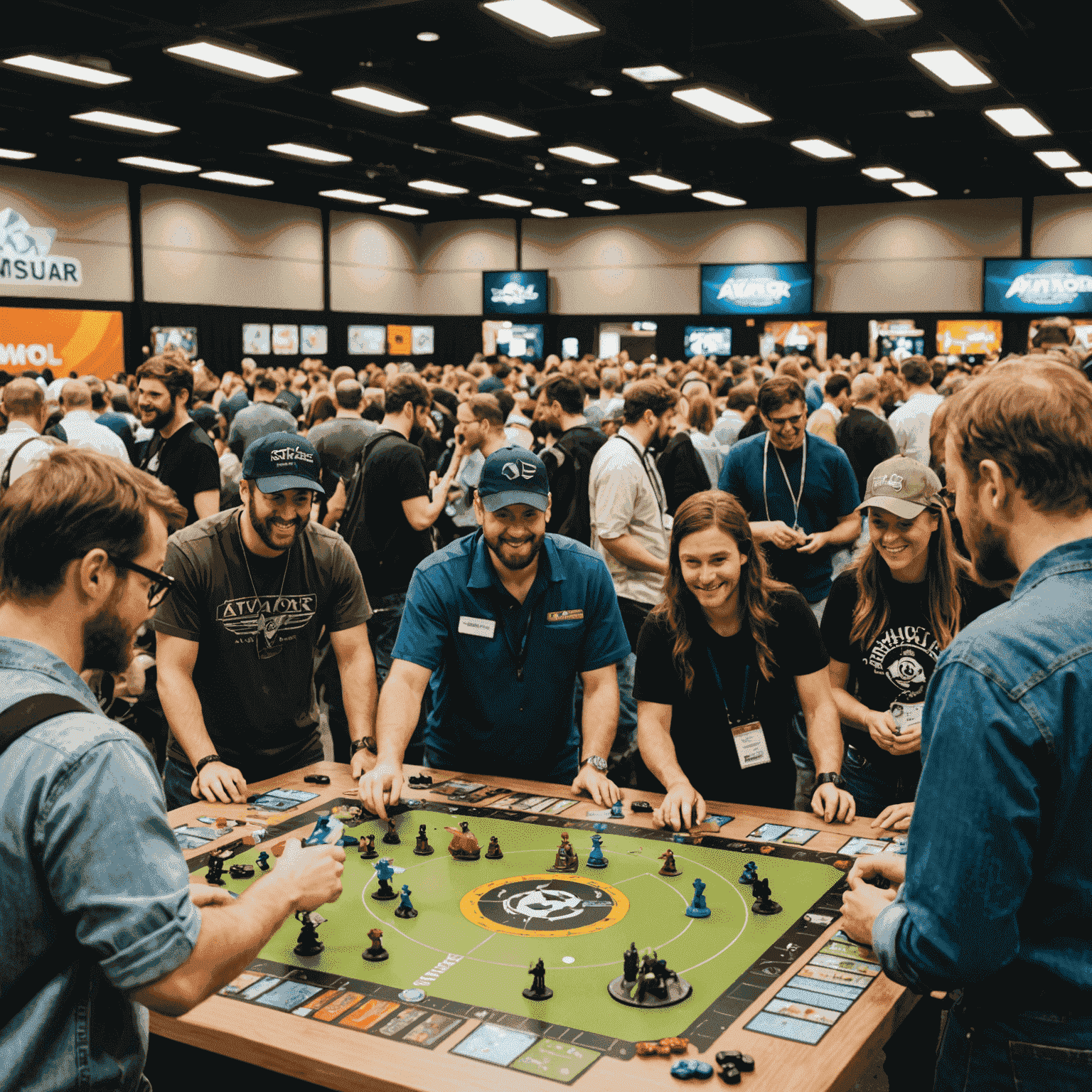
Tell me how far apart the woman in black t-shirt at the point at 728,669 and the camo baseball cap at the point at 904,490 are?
0.34m

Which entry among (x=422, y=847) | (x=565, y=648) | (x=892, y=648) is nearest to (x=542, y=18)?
(x=565, y=648)

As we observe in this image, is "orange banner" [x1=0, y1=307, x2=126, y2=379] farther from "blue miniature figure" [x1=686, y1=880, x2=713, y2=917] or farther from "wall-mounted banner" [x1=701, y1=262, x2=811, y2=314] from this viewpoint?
"blue miniature figure" [x1=686, y1=880, x2=713, y2=917]

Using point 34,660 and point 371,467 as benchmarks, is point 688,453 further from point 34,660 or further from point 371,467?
point 34,660

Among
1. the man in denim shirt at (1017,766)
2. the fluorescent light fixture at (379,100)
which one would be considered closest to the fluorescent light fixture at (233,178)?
the fluorescent light fixture at (379,100)

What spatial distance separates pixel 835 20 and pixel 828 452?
4.54 m

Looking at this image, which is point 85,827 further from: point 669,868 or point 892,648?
point 892,648

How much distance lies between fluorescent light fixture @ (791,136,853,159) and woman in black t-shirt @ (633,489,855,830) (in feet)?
33.8

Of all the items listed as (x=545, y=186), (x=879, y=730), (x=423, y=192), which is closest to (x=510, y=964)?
(x=879, y=730)

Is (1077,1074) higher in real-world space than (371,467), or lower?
lower

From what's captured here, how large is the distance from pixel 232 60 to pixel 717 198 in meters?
9.93

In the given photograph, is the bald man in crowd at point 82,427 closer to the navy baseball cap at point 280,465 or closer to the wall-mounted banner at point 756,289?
the navy baseball cap at point 280,465

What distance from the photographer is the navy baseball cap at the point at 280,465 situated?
2932 millimetres

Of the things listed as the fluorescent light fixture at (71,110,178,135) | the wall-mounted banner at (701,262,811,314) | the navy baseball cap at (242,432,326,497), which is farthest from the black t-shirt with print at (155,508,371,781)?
the wall-mounted banner at (701,262,811,314)

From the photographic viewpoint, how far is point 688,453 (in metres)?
5.75
